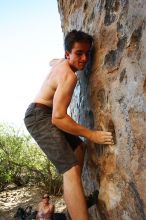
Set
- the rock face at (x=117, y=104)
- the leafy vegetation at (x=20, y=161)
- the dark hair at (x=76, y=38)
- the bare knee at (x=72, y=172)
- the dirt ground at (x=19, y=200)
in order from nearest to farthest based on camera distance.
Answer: the rock face at (x=117, y=104) → the bare knee at (x=72, y=172) → the dark hair at (x=76, y=38) → the dirt ground at (x=19, y=200) → the leafy vegetation at (x=20, y=161)

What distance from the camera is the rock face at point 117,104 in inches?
127

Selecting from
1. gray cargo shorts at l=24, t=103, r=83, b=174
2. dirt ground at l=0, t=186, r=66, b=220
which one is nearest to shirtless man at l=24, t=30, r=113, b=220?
gray cargo shorts at l=24, t=103, r=83, b=174

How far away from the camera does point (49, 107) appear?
4.00m

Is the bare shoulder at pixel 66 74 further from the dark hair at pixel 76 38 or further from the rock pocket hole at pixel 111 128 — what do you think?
the rock pocket hole at pixel 111 128

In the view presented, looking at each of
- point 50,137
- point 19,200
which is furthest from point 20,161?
point 50,137

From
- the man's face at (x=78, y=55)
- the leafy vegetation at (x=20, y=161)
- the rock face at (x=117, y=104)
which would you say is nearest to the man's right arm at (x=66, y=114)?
the rock face at (x=117, y=104)

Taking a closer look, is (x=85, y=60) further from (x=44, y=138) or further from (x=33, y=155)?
(x=33, y=155)

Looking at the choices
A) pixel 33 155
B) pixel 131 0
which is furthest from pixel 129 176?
pixel 33 155

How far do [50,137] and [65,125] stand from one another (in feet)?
0.97

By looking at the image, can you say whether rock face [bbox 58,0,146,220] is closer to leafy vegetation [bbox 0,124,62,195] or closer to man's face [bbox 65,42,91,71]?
man's face [bbox 65,42,91,71]

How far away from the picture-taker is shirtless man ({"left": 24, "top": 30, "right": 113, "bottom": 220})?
360cm

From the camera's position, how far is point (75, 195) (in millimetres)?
3627

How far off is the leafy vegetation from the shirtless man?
735 centimetres

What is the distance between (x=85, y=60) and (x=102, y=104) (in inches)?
20.8
